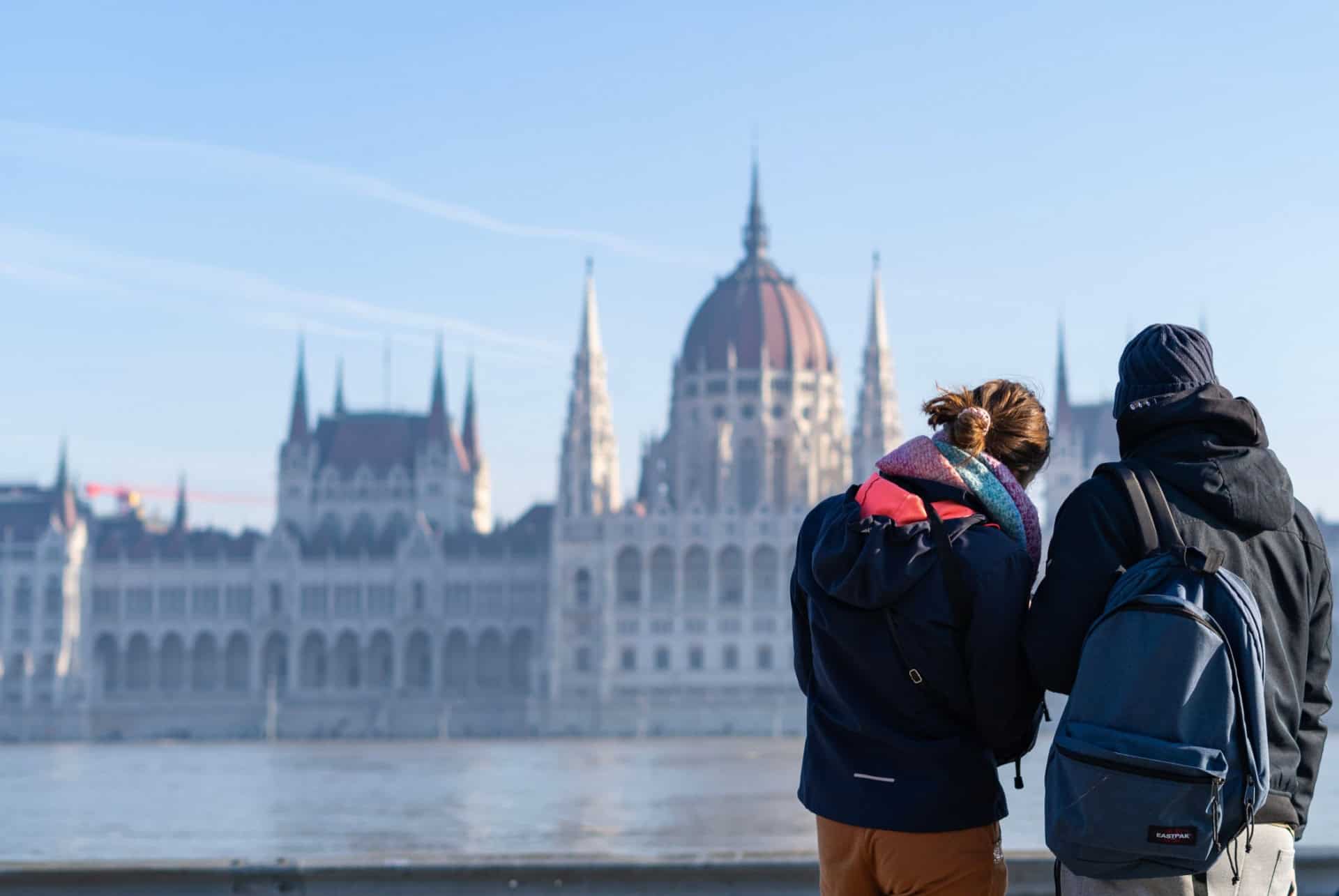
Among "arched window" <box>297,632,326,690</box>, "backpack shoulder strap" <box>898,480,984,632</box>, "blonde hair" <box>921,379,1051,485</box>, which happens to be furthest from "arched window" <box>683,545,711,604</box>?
"backpack shoulder strap" <box>898,480,984,632</box>

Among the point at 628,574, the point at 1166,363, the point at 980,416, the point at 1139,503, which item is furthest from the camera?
the point at 628,574

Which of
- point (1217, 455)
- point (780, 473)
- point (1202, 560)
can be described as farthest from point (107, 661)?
point (1202, 560)

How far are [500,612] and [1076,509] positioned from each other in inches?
4030

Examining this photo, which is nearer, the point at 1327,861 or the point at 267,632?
the point at 1327,861

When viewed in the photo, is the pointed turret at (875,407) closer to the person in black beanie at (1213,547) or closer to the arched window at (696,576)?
the arched window at (696,576)

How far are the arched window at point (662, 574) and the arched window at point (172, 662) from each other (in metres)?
26.9

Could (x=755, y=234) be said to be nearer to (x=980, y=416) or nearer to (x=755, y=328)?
(x=755, y=328)

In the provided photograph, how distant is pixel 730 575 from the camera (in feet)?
340

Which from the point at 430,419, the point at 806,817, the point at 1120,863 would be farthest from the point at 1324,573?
the point at 430,419

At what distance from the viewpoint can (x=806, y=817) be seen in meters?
24.5

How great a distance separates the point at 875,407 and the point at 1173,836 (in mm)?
107359

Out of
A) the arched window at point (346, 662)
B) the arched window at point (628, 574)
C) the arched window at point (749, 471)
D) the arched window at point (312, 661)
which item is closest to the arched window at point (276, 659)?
the arched window at point (312, 661)

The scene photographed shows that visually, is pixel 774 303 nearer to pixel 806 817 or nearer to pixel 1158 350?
pixel 806 817

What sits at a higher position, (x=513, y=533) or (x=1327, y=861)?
(x=513, y=533)
